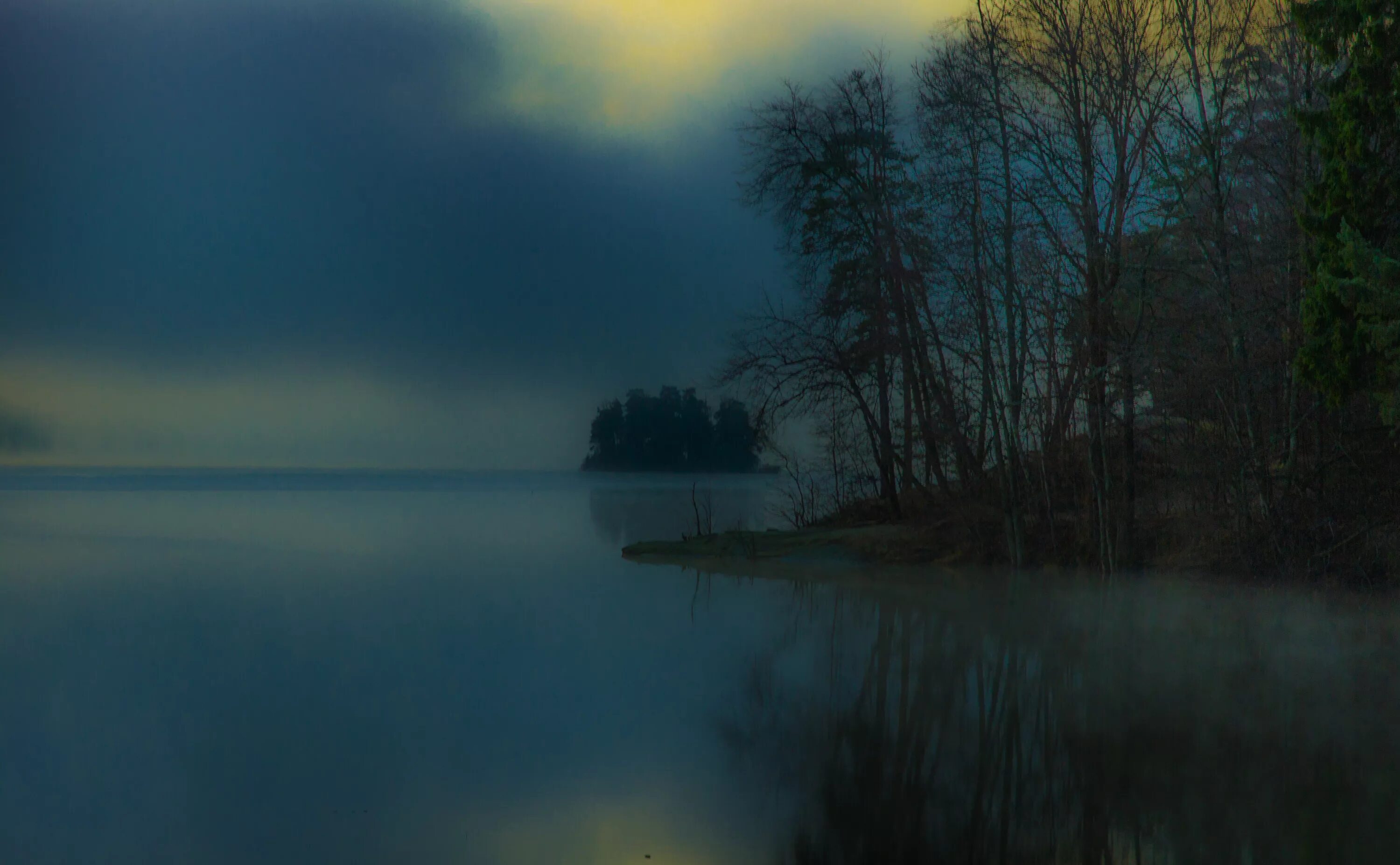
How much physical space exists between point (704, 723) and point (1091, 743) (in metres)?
2.88

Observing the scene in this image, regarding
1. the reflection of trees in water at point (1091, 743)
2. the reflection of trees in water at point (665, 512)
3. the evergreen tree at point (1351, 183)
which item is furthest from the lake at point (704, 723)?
the reflection of trees in water at point (665, 512)

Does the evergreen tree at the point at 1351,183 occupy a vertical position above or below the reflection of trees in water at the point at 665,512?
above

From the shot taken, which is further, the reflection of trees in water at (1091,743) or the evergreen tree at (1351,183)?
the evergreen tree at (1351,183)

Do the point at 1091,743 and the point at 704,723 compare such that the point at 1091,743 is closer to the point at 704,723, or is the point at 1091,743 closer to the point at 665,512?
the point at 704,723

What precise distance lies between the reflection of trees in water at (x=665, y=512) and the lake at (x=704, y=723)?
10506 mm

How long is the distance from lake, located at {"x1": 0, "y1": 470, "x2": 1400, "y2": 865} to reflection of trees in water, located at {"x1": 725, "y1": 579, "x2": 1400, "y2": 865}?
0.11ft

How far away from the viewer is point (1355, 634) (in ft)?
36.6

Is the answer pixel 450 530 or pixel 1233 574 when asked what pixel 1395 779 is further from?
pixel 450 530

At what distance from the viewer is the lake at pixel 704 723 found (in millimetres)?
5707

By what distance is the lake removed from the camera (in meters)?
5.71

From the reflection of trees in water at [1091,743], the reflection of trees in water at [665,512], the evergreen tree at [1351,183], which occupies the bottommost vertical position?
the reflection of trees in water at [1091,743]

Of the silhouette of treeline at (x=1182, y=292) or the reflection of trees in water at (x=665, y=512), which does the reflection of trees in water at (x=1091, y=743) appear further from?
the reflection of trees in water at (x=665, y=512)

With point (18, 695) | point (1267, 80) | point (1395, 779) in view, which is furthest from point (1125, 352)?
point (18, 695)

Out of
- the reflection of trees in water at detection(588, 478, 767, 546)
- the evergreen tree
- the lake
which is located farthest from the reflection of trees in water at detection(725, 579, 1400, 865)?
the reflection of trees in water at detection(588, 478, 767, 546)
